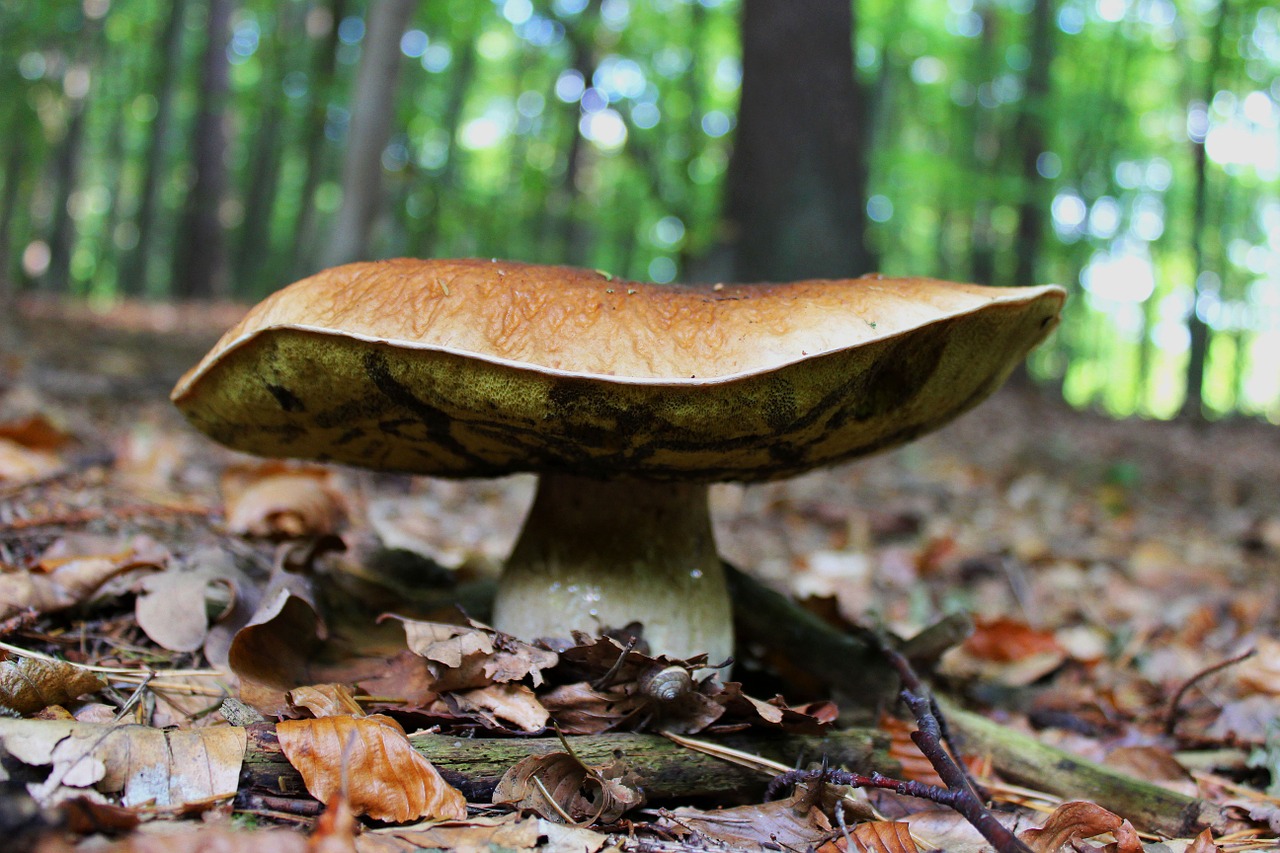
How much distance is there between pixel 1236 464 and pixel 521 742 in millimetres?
8024

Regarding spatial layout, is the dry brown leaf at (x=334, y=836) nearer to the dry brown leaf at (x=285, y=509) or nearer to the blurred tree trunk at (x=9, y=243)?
the dry brown leaf at (x=285, y=509)

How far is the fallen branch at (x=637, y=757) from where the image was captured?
4.03ft

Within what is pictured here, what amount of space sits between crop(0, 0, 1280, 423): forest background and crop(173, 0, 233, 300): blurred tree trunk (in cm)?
5

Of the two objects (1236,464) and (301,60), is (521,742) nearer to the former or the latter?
(1236,464)

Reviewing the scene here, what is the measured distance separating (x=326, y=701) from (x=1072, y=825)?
1.21 meters

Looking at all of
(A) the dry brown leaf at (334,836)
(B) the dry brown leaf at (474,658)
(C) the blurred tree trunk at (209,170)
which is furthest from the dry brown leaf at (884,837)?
(C) the blurred tree trunk at (209,170)

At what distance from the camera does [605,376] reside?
124 cm

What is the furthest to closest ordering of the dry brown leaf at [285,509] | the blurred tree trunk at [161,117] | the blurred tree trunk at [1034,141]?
the blurred tree trunk at [161,117] → the blurred tree trunk at [1034,141] → the dry brown leaf at [285,509]

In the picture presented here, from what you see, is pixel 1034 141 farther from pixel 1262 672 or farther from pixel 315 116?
pixel 1262 672

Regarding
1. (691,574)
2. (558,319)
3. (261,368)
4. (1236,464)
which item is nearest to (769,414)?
(558,319)

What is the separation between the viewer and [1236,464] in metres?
7.38

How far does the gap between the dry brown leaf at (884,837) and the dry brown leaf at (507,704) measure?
0.53 metres

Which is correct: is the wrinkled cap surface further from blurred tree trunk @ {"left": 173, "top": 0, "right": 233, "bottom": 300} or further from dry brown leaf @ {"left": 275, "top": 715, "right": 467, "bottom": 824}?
blurred tree trunk @ {"left": 173, "top": 0, "right": 233, "bottom": 300}

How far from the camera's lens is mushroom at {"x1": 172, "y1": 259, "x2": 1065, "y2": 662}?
129 centimetres
